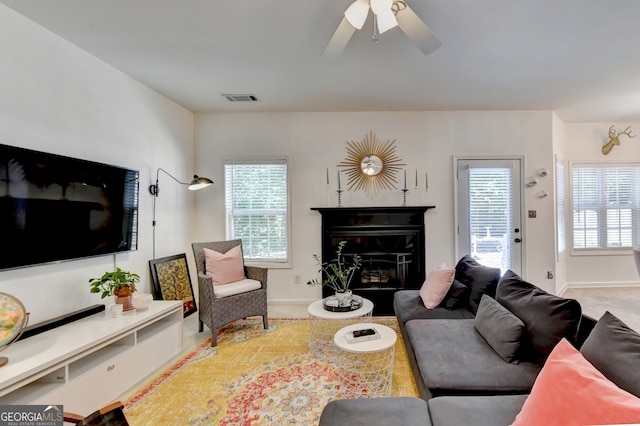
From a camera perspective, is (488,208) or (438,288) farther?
(488,208)

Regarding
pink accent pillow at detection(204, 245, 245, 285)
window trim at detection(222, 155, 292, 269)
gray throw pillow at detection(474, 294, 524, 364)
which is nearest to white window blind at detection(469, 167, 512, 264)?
gray throw pillow at detection(474, 294, 524, 364)

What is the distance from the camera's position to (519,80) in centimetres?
299

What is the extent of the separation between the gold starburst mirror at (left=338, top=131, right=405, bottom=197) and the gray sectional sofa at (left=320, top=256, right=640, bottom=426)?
1983 millimetres

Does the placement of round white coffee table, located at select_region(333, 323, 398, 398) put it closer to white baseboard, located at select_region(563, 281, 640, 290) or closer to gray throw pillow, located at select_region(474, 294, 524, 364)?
gray throw pillow, located at select_region(474, 294, 524, 364)

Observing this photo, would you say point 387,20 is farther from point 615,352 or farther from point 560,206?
point 560,206

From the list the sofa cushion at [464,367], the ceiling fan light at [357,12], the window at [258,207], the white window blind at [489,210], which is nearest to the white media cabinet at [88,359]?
the window at [258,207]

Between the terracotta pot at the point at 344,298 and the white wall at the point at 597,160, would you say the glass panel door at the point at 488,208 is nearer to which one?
the white wall at the point at 597,160

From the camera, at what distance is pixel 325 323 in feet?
10.1

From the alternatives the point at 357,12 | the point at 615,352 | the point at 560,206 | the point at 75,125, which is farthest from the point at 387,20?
the point at 560,206

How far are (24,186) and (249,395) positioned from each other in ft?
6.90

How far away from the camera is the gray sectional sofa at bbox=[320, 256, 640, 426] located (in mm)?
1155

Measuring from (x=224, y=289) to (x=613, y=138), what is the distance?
6.08 m

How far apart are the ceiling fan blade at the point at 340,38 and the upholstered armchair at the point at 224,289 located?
2239 millimetres

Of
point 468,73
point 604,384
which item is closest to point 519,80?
point 468,73
